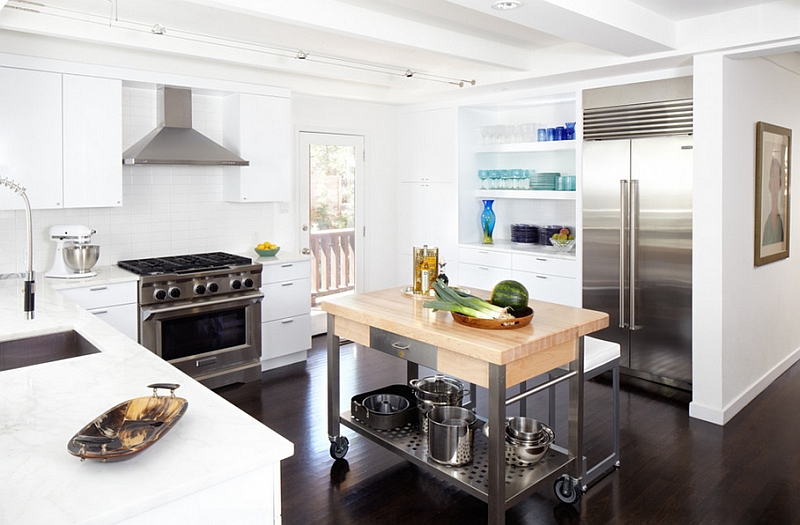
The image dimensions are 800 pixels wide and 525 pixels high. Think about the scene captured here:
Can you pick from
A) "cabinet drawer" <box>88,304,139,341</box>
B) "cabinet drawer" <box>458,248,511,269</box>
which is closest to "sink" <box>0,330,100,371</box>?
"cabinet drawer" <box>88,304,139,341</box>

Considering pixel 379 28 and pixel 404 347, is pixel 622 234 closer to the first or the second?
pixel 379 28

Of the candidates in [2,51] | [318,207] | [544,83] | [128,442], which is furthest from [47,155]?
[544,83]

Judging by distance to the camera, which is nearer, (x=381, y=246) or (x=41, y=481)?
(x=41, y=481)

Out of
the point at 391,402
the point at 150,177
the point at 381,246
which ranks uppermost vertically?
the point at 150,177

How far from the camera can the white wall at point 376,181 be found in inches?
251

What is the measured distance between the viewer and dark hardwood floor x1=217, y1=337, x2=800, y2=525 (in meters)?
2.96

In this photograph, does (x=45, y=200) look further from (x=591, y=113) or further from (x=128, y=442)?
(x=591, y=113)

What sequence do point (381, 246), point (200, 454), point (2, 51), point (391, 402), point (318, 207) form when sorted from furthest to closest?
point (381, 246) < point (318, 207) < point (2, 51) < point (391, 402) < point (200, 454)

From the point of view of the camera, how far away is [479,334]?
8.93 ft

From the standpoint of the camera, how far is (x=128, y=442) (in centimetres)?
151

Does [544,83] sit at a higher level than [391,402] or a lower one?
higher

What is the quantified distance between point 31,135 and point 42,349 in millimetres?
2059

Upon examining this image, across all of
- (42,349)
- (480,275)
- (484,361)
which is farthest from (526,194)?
(42,349)

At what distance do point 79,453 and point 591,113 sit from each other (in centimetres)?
447
